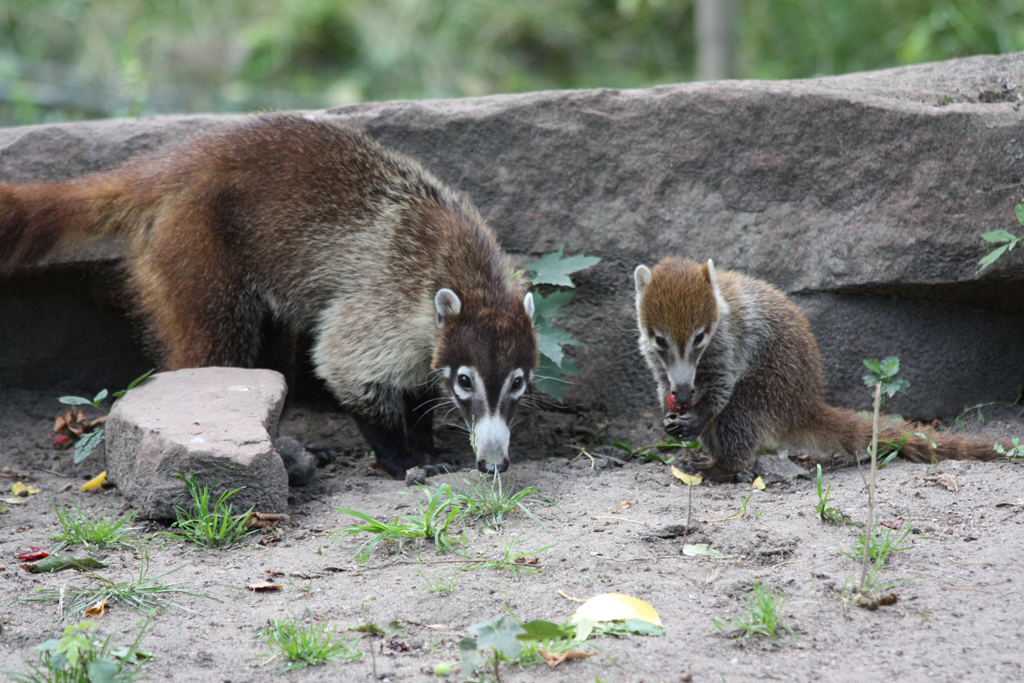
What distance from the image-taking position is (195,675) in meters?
2.54

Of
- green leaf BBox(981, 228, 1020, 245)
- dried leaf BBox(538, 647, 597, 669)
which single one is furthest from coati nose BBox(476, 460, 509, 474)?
green leaf BBox(981, 228, 1020, 245)

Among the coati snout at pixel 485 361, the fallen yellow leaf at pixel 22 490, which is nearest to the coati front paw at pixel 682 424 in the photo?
the coati snout at pixel 485 361

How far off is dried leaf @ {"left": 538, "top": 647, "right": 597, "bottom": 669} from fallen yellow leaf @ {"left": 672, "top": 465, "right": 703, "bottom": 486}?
5.55 feet

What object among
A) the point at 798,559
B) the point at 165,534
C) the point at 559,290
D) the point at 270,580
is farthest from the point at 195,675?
the point at 559,290

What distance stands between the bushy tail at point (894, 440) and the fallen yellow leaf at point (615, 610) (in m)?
1.85

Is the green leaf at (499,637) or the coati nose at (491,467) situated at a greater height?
the green leaf at (499,637)

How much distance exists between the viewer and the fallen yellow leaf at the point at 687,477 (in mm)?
4141

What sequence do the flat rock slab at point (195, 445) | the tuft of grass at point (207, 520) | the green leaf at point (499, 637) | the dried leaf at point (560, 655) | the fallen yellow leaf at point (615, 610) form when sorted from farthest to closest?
the flat rock slab at point (195, 445) < the tuft of grass at point (207, 520) < the fallen yellow leaf at point (615, 610) < the dried leaf at point (560, 655) < the green leaf at point (499, 637)

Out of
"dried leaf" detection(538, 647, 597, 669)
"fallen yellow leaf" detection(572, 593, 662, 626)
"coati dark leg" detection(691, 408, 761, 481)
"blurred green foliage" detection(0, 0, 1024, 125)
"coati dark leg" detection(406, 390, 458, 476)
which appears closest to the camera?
"dried leaf" detection(538, 647, 597, 669)

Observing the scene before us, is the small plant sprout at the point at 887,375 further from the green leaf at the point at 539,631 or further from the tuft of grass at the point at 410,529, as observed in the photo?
the green leaf at the point at 539,631

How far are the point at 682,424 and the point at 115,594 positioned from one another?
2527 millimetres

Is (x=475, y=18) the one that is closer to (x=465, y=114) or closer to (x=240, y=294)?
(x=465, y=114)

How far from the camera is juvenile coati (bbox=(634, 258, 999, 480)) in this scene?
4.22m

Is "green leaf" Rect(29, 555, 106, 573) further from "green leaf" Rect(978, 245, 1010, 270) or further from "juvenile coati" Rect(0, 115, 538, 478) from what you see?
"green leaf" Rect(978, 245, 1010, 270)
